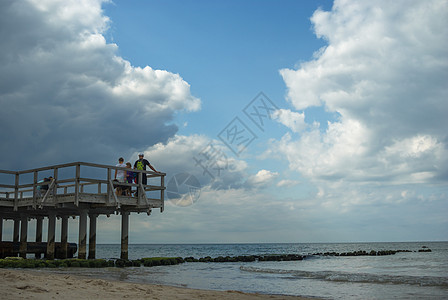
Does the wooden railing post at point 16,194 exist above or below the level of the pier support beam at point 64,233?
above

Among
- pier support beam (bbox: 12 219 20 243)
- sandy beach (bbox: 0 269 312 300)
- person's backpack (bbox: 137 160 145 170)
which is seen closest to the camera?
sandy beach (bbox: 0 269 312 300)

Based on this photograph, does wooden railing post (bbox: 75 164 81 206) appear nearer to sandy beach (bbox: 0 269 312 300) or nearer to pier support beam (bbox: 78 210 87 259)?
pier support beam (bbox: 78 210 87 259)

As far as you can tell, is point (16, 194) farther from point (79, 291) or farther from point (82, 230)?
point (79, 291)

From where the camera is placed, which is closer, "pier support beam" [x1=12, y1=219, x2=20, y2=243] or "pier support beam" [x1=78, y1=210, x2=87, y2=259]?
"pier support beam" [x1=78, y1=210, x2=87, y2=259]

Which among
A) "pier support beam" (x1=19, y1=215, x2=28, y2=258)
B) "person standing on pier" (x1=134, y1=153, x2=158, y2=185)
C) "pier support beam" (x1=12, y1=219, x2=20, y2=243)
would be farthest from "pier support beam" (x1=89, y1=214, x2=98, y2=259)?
"pier support beam" (x1=12, y1=219, x2=20, y2=243)

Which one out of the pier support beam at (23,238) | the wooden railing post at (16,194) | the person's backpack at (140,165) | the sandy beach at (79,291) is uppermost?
the person's backpack at (140,165)

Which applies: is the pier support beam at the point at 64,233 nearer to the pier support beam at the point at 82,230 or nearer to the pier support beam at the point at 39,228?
the pier support beam at the point at 39,228

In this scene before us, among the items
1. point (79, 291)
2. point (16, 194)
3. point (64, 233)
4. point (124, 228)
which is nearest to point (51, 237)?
point (16, 194)

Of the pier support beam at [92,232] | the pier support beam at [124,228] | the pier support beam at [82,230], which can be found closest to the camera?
the pier support beam at [82,230]

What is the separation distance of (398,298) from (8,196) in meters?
23.0

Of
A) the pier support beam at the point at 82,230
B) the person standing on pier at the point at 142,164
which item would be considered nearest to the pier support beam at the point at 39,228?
the pier support beam at the point at 82,230

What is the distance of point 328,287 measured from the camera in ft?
58.0

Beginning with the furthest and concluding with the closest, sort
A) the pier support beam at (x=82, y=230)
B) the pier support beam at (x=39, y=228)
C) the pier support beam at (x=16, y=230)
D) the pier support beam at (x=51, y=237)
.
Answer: the pier support beam at (x=39, y=228), the pier support beam at (x=16, y=230), the pier support beam at (x=51, y=237), the pier support beam at (x=82, y=230)

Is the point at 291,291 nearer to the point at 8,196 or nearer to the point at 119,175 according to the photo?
the point at 119,175
